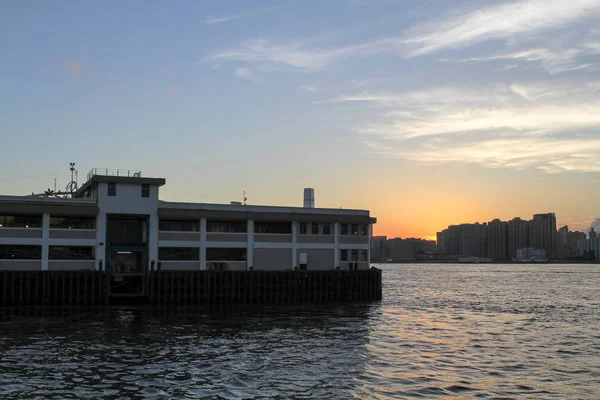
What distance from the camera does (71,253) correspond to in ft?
191

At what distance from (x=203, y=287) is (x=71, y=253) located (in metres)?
13.2

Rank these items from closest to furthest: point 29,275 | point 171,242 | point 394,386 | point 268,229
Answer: point 394,386 → point 29,275 → point 171,242 → point 268,229

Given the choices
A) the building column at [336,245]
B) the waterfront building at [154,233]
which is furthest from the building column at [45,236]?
the building column at [336,245]

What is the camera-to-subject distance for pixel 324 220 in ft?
222

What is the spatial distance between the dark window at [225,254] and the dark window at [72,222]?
11990mm

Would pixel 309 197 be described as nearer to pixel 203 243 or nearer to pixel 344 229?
pixel 344 229

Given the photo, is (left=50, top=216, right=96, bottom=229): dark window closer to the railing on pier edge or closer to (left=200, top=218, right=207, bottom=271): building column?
the railing on pier edge

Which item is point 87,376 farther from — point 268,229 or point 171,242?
point 268,229

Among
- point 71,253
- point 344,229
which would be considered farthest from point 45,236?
point 344,229

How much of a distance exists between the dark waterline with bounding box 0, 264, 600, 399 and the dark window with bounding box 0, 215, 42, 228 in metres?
10.6

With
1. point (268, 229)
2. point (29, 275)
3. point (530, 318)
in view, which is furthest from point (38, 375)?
point (530, 318)

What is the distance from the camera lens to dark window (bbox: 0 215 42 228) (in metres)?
56.6

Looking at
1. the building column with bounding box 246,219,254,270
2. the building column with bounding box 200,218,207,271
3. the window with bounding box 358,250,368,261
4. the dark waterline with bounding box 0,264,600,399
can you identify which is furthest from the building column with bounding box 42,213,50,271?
the window with bounding box 358,250,368,261

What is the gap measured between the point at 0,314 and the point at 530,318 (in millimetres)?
48113
